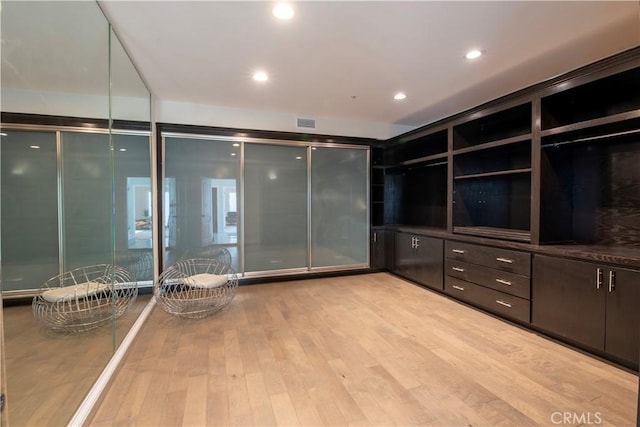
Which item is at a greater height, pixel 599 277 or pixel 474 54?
pixel 474 54

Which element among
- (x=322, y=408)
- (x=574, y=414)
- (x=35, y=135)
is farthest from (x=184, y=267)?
(x=574, y=414)

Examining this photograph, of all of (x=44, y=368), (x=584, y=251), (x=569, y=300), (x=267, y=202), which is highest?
(x=267, y=202)

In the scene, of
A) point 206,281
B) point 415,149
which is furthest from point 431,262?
point 206,281

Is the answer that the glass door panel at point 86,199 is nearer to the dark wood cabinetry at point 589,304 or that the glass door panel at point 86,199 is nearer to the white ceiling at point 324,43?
the white ceiling at point 324,43

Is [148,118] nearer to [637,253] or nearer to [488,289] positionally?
[488,289]

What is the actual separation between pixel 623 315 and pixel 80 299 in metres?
3.86

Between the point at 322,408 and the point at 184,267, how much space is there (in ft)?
9.73

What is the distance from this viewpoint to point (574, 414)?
1625mm

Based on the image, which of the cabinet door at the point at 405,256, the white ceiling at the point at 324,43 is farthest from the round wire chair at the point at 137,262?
the cabinet door at the point at 405,256

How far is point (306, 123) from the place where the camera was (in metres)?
4.46

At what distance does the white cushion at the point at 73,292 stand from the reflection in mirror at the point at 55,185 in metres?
0.04

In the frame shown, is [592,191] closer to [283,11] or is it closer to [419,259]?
[419,259]

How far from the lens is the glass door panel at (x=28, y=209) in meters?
1.28

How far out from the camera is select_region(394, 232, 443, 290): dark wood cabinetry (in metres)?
3.75
